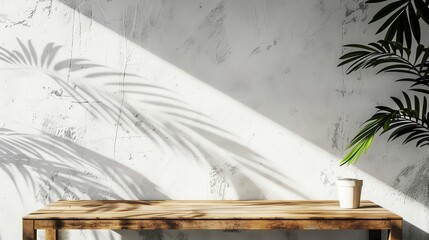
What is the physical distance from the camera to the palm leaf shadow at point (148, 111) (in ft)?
9.91

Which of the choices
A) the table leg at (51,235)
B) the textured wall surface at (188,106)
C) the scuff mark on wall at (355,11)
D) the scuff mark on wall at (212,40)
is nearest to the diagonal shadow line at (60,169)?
the textured wall surface at (188,106)

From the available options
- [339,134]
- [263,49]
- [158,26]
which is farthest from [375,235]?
[158,26]

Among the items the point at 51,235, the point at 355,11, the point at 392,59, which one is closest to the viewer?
the point at 392,59

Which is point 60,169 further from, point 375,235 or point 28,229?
point 375,235

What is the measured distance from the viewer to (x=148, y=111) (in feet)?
9.94

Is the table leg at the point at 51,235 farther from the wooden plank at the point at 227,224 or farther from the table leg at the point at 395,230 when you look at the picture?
the table leg at the point at 395,230

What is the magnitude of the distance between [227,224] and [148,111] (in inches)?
35.7

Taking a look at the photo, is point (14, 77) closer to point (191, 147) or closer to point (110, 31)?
point (110, 31)

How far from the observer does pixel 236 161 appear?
9.95ft

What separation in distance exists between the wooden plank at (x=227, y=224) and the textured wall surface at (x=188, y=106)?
591 millimetres

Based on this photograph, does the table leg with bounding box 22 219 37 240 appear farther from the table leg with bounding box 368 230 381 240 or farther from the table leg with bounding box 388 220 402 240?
the table leg with bounding box 368 230 381 240

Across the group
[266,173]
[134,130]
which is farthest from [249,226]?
[134,130]

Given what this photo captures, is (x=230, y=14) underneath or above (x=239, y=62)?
above

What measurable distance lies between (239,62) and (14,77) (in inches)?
50.7
